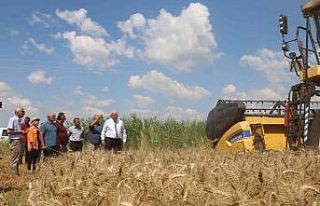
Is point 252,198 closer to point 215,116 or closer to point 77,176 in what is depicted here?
point 77,176

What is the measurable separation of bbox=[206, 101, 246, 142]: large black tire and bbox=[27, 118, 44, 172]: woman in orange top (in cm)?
385

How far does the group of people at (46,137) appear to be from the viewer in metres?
11.1

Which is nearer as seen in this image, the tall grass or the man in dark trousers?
the man in dark trousers

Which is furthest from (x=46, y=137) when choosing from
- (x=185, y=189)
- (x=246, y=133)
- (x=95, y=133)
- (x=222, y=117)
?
(x=185, y=189)

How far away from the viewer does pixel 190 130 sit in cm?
2150

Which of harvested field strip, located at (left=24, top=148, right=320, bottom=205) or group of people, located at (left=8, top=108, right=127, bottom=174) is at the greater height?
group of people, located at (left=8, top=108, right=127, bottom=174)

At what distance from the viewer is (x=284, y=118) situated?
1121cm

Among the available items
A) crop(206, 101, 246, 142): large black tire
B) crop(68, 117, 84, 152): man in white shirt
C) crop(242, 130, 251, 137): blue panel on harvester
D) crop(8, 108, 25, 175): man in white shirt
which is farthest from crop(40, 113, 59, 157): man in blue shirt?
crop(242, 130, 251, 137): blue panel on harvester

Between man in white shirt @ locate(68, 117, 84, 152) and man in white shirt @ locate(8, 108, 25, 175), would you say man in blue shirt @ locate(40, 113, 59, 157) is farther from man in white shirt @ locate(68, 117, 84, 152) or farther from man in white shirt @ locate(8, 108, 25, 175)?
man in white shirt @ locate(68, 117, 84, 152)

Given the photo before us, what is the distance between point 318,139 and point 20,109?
612 cm

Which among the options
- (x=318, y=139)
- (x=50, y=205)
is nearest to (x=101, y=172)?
(x=50, y=205)

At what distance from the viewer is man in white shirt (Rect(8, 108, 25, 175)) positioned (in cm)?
1112

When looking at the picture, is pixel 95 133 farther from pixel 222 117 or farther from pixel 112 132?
pixel 222 117

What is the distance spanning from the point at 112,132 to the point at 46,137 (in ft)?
5.18
